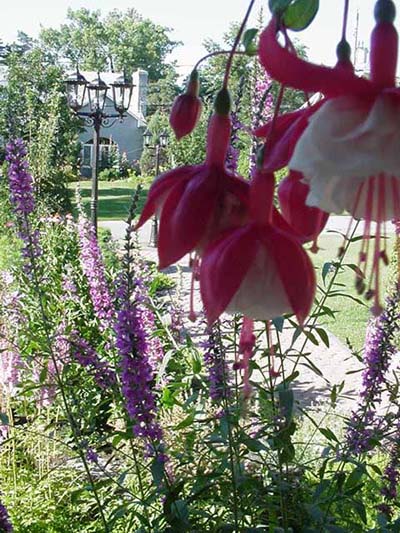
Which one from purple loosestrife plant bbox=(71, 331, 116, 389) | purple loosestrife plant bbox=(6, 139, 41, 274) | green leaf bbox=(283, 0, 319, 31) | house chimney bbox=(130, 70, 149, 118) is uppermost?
house chimney bbox=(130, 70, 149, 118)

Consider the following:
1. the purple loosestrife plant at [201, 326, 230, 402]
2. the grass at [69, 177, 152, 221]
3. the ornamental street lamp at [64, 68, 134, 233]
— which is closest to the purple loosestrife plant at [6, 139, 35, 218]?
the purple loosestrife plant at [201, 326, 230, 402]

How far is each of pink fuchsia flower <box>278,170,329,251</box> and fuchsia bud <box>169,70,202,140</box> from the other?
6 cm

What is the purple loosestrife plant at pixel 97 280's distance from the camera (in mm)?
1701

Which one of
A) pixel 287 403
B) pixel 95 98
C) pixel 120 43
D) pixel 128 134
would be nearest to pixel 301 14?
pixel 287 403

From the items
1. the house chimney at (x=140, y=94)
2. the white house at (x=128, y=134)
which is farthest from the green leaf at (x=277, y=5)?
the white house at (x=128, y=134)

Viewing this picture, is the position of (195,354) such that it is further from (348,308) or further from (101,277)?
(348,308)

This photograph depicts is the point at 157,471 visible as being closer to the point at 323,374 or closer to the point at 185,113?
the point at 185,113

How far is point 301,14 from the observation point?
0.26m

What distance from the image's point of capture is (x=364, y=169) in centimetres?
19

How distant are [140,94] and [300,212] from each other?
14.9 metres

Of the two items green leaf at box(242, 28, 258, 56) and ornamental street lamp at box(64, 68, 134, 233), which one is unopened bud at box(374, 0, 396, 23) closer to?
green leaf at box(242, 28, 258, 56)

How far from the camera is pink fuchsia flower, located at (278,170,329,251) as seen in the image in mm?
243

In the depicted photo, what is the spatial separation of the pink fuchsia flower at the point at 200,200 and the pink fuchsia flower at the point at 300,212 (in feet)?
0.05

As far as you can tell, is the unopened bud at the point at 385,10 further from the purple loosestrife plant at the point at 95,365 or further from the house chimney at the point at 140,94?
the house chimney at the point at 140,94
